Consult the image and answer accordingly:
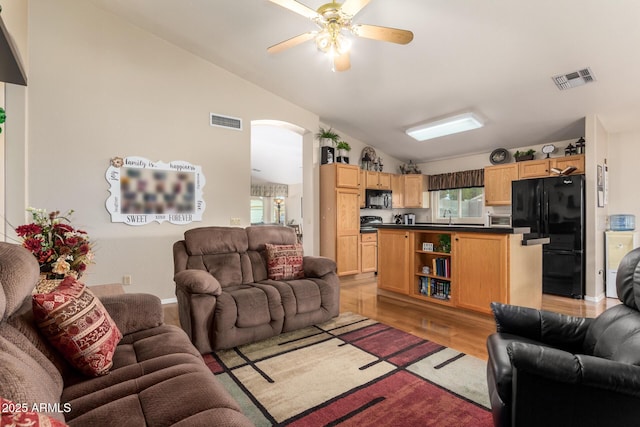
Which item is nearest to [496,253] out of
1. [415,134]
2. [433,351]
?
[433,351]

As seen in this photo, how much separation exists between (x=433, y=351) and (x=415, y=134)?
3.81m

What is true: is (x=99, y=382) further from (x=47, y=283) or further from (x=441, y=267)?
(x=441, y=267)

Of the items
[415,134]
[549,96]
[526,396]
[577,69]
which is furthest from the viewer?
[415,134]

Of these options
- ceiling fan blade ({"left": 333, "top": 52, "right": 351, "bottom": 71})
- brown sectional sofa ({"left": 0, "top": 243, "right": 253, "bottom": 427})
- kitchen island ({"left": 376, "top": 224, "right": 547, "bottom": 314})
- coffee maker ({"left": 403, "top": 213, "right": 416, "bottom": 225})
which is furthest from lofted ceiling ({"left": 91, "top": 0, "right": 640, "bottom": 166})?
brown sectional sofa ({"left": 0, "top": 243, "right": 253, "bottom": 427})

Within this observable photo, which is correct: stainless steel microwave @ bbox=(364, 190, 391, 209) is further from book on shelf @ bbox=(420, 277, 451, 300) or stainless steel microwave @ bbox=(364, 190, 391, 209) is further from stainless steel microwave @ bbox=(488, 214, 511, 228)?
book on shelf @ bbox=(420, 277, 451, 300)

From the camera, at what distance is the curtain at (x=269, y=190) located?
12.3 m

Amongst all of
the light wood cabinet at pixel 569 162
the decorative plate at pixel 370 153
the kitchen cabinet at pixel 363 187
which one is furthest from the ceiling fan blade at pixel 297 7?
the light wood cabinet at pixel 569 162

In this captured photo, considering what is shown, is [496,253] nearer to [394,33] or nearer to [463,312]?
[463,312]

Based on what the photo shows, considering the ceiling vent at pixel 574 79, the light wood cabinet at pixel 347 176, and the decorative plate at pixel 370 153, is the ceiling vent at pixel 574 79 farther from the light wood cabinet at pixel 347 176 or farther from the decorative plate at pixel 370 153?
the decorative plate at pixel 370 153

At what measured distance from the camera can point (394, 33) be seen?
240 cm

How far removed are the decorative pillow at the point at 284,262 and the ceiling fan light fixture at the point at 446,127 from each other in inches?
121

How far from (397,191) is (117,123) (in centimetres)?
500

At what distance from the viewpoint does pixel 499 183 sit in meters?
5.39

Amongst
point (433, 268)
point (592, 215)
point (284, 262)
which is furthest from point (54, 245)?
point (592, 215)
